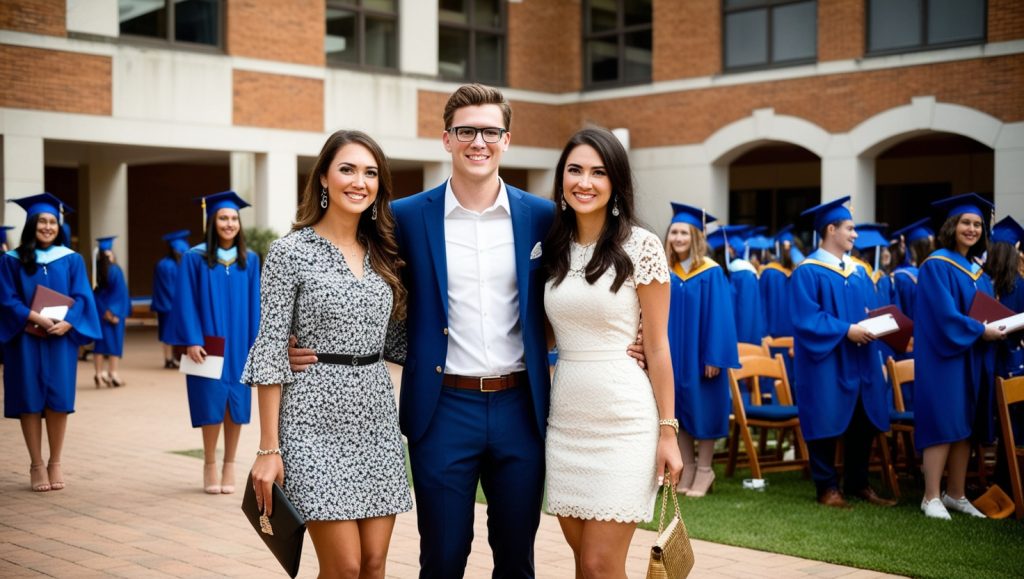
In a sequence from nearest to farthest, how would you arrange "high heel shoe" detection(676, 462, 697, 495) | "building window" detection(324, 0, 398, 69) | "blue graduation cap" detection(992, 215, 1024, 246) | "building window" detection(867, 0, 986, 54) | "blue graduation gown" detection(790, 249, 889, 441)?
"blue graduation gown" detection(790, 249, 889, 441) < "blue graduation cap" detection(992, 215, 1024, 246) < "high heel shoe" detection(676, 462, 697, 495) < "building window" detection(867, 0, 986, 54) < "building window" detection(324, 0, 398, 69)

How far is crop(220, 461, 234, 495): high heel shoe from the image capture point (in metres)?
Result: 7.93

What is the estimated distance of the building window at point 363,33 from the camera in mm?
21109

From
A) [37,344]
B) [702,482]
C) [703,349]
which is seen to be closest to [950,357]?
[703,349]

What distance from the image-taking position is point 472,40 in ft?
75.2

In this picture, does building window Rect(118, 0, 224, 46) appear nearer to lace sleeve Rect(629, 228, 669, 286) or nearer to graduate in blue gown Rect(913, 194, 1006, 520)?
graduate in blue gown Rect(913, 194, 1006, 520)

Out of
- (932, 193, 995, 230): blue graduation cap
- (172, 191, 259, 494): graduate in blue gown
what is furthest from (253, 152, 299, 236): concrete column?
(932, 193, 995, 230): blue graduation cap

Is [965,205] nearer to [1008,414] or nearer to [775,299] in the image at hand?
[1008,414]

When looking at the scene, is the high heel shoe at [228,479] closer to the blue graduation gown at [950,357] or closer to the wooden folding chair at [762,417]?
the wooden folding chair at [762,417]

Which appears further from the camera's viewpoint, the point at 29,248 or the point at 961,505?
the point at 29,248

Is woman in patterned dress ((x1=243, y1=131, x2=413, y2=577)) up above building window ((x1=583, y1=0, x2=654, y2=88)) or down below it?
below

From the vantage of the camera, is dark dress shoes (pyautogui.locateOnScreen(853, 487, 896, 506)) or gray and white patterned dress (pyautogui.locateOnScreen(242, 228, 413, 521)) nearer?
gray and white patterned dress (pyautogui.locateOnScreen(242, 228, 413, 521))

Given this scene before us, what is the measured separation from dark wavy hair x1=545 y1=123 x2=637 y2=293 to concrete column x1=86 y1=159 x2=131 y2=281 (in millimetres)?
20475

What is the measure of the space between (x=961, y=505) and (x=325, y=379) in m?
5.39

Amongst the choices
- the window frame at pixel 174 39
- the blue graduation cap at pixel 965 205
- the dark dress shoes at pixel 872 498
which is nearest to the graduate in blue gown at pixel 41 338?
the dark dress shoes at pixel 872 498
